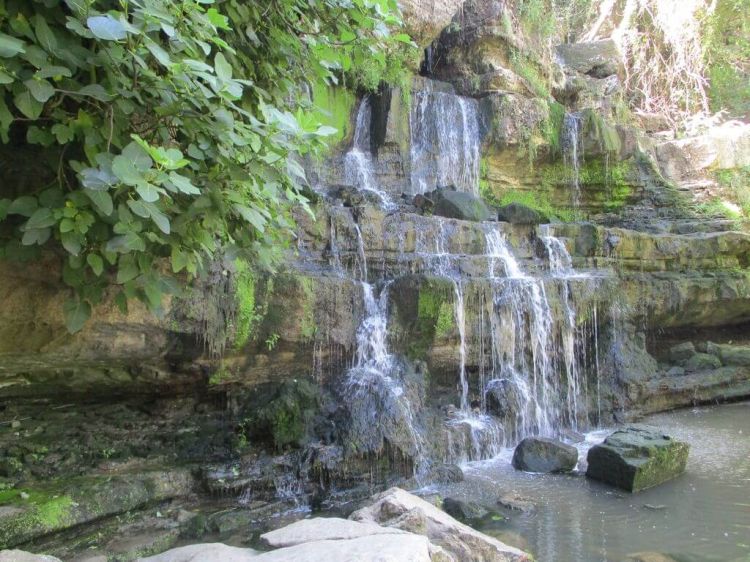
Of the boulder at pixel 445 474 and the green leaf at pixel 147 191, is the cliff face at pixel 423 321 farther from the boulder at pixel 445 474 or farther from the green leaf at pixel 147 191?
the green leaf at pixel 147 191

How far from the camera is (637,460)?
542cm

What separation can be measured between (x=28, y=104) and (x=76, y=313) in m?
1.13

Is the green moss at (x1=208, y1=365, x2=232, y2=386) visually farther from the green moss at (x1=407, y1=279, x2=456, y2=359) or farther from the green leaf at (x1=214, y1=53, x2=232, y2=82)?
the green leaf at (x1=214, y1=53, x2=232, y2=82)

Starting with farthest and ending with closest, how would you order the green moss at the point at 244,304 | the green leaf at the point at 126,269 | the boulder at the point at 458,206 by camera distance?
1. the boulder at the point at 458,206
2. the green moss at the point at 244,304
3. the green leaf at the point at 126,269

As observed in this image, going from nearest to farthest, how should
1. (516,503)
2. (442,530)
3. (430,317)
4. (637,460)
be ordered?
(442,530)
(516,503)
(637,460)
(430,317)

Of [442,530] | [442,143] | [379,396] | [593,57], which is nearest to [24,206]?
[442,530]

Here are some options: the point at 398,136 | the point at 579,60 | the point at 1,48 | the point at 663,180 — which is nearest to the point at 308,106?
the point at 1,48

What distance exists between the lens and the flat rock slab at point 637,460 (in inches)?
212

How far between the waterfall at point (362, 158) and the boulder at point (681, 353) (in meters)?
6.18

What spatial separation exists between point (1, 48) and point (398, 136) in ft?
30.9

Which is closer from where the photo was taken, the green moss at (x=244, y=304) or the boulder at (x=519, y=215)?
the green moss at (x=244, y=304)

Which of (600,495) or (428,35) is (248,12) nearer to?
(600,495)

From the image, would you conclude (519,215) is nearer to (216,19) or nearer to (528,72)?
(528,72)

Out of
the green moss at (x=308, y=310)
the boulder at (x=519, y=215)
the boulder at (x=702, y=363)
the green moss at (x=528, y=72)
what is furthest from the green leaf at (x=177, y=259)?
the green moss at (x=528, y=72)
